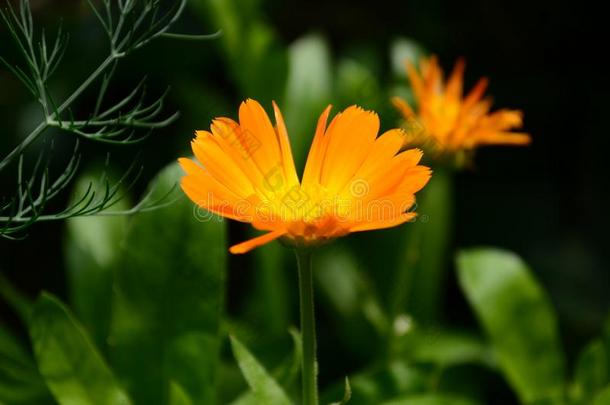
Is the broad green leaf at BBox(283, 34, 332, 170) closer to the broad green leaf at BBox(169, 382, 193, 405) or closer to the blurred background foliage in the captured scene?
the blurred background foliage

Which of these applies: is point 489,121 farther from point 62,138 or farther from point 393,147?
point 62,138

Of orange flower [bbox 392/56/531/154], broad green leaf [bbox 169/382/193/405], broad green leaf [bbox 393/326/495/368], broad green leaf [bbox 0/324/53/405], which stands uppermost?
orange flower [bbox 392/56/531/154]

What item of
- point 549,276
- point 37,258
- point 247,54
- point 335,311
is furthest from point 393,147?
point 37,258

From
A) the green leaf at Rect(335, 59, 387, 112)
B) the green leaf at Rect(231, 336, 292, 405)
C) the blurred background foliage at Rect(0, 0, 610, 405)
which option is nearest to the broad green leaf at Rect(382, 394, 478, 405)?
the blurred background foliage at Rect(0, 0, 610, 405)

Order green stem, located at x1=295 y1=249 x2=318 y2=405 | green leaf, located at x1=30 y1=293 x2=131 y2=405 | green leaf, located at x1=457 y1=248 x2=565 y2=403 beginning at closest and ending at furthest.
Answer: green stem, located at x1=295 y1=249 x2=318 y2=405 < green leaf, located at x1=30 y1=293 x2=131 y2=405 < green leaf, located at x1=457 y1=248 x2=565 y2=403

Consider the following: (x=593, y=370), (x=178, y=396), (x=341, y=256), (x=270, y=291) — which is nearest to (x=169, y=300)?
(x=178, y=396)

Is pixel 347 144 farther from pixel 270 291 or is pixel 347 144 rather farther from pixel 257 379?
pixel 270 291

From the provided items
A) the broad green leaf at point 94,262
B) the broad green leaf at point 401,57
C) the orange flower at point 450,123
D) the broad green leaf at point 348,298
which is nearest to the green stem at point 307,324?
the orange flower at point 450,123

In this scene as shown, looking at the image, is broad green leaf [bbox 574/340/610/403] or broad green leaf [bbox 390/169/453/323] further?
broad green leaf [bbox 390/169/453/323]
